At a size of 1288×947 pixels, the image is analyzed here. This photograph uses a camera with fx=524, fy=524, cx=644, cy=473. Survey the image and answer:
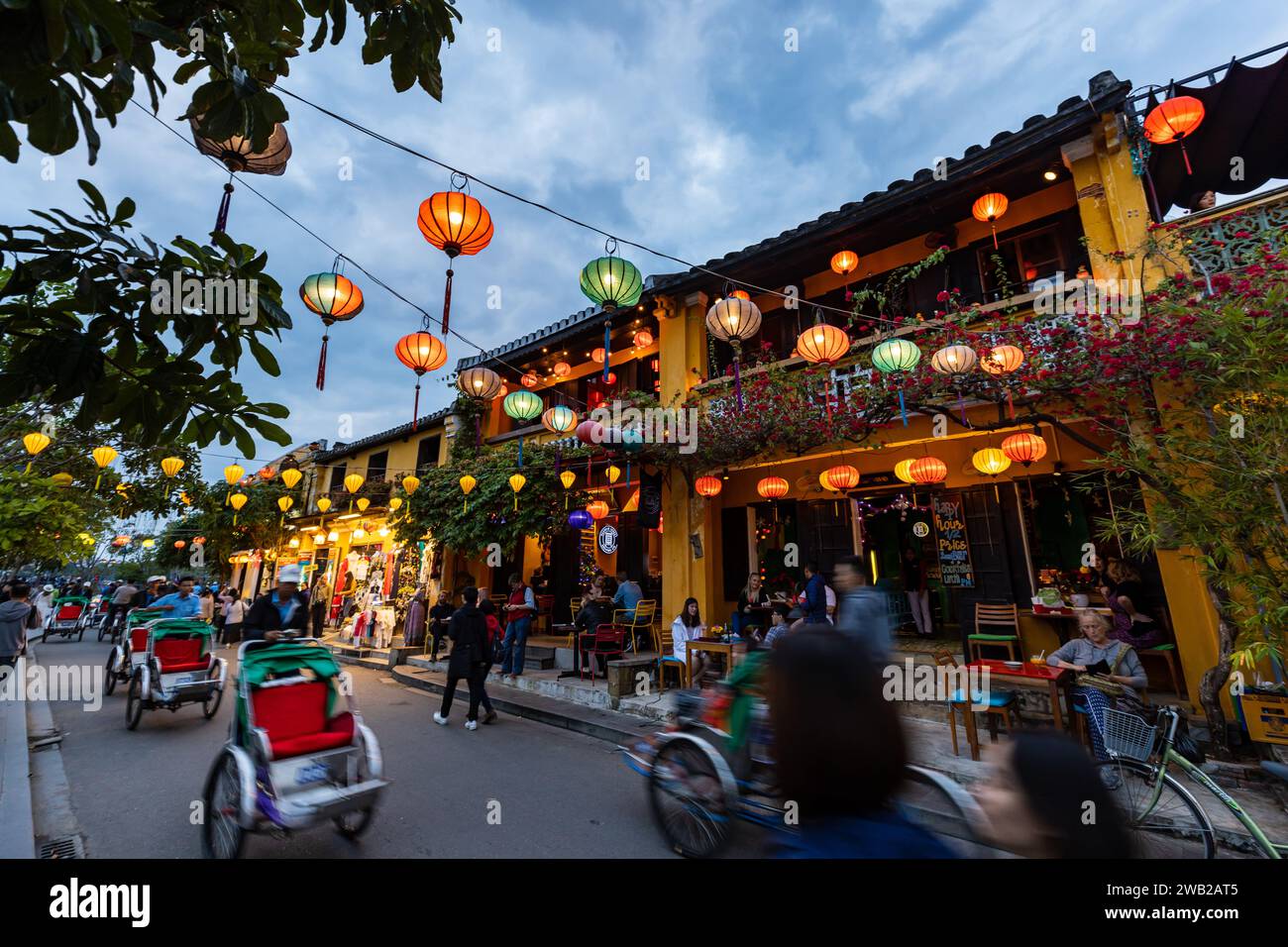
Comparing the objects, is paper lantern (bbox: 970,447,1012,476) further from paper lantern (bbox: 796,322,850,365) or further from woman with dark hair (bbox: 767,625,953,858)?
woman with dark hair (bbox: 767,625,953,858)

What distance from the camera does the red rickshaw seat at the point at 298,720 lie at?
12.5 ft

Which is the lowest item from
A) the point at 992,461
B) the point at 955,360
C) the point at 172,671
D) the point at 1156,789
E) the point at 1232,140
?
the point at 1156,789

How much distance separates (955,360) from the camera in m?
6.55

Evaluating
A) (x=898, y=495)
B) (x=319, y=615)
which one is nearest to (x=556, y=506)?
(x=898, y=495)

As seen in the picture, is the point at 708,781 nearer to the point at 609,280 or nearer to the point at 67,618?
the point at 609,280

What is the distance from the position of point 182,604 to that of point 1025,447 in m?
12.9

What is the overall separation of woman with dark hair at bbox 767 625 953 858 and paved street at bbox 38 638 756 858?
2774 mm

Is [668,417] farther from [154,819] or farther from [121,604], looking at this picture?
[121,604]

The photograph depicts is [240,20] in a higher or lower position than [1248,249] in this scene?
lower

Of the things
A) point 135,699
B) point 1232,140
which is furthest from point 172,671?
point 1232,140

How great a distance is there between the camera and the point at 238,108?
204cm

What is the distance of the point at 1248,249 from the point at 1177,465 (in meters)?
2.56

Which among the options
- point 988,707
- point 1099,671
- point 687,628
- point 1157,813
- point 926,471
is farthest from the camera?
point 687,628
